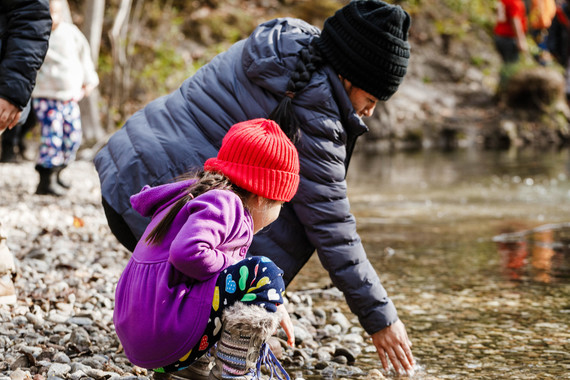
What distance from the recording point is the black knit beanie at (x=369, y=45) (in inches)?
97.3

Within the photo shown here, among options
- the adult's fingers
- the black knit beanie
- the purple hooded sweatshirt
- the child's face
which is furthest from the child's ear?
the adult's fingers

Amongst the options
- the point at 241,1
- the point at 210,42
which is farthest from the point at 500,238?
the point at 241,1

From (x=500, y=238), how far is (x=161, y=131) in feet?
9.66

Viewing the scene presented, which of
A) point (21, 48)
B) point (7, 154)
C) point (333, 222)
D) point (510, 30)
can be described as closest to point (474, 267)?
point (333, 222)

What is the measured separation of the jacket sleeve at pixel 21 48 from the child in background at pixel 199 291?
1.05 meters

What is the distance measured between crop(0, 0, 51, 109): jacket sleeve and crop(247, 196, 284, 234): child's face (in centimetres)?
114

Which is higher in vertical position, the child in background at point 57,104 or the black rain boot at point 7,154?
the child in background at point 57,104

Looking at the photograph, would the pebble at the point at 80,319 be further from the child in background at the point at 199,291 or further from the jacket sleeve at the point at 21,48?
the jacket sleeve at the point at 21,48

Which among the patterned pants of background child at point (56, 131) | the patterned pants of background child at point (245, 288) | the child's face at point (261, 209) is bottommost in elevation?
the patterned pants of background child at point (56, 131)

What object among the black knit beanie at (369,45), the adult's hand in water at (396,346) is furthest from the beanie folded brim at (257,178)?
the adult's hand in water at (396,346)

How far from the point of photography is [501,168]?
946cm

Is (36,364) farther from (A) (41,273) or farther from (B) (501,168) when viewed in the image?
(B) (501,168)

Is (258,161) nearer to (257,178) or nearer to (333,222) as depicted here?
(257,178)

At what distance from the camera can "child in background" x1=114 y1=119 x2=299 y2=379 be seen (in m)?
1.95
